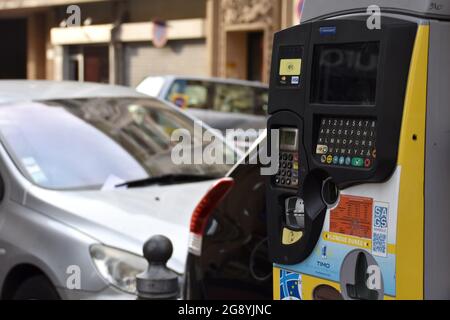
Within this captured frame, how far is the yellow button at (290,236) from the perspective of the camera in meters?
2.97

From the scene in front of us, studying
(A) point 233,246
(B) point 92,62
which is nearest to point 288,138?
(A) point 233,246

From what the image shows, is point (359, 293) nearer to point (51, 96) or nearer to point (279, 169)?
point (279, 169)

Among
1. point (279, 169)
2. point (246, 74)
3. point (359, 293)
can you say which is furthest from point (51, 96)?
point (246, 74)

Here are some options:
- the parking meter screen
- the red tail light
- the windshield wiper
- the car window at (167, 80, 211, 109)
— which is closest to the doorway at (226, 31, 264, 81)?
the car window at (167, 80, 211, 109)

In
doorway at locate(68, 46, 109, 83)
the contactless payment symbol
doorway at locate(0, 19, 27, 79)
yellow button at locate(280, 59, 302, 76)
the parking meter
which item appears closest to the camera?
the parking meter

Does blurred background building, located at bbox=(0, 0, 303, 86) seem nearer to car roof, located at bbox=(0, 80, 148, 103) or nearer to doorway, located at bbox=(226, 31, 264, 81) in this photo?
doorway, located at bbox=(226, 31, 264, 81)

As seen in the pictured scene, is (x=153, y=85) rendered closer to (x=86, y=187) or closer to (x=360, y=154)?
(x=86, y=187)

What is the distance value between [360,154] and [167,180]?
2.76 m

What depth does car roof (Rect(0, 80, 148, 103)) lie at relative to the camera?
5.55 metres

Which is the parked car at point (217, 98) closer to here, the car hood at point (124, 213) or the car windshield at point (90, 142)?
the car windshield at point (90, 142)

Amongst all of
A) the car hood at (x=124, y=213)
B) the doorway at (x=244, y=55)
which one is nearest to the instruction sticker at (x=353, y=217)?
the car hood at (x=124, y=213)

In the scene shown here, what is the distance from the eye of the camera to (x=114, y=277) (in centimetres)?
430

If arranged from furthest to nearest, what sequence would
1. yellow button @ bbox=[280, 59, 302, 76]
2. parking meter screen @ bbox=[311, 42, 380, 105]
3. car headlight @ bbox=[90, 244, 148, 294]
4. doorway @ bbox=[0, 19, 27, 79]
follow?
doorway @ bbox=[0, 19, 27, 79] < car headlight @ bbox=[90, 244, 148, 294] < yellow button @ bbox=[280, 59, 302, 76] < parking meter screen @ bbox=[311, 42, 380, 105]
